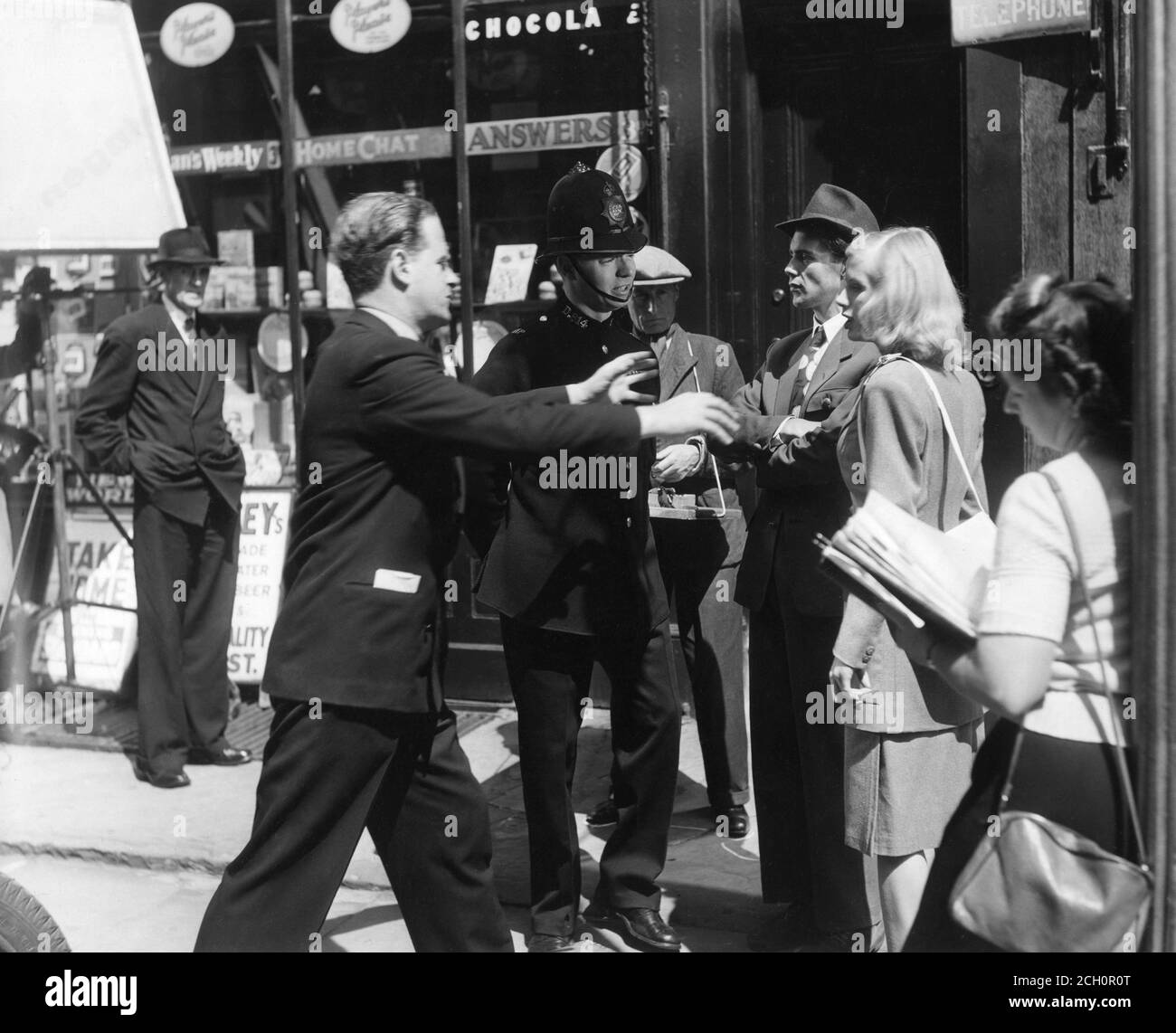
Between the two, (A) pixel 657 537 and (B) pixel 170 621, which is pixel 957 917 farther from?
(B) pixel 170 621

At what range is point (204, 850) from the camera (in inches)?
214

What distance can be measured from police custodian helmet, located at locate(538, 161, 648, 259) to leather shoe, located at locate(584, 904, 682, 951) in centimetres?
205

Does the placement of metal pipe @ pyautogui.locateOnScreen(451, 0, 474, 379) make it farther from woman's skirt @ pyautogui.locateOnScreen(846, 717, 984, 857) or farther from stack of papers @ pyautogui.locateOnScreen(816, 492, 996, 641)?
stack of papers @ pyautogui.locateOnScreen(816, 492, 996, 641)

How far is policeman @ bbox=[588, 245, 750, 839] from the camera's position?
18.1 feet

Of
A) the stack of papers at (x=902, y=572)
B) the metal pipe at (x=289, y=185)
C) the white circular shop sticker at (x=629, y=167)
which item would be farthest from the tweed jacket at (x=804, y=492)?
the metal pipe at (x=289, y=185)

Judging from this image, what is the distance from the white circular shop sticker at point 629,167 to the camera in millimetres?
6508

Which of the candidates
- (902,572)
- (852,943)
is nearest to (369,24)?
(852,943)

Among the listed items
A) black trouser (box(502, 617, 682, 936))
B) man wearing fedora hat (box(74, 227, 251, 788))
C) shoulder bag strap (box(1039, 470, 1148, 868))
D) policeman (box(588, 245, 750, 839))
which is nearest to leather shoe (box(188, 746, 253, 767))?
man wearing fedora hat (box(74, 227, 251, 788))

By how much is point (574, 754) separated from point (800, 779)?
2.34ft

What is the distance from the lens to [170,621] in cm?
638

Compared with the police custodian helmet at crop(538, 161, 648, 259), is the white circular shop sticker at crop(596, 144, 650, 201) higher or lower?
higher

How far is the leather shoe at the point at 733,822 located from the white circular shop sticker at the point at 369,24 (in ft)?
13.1

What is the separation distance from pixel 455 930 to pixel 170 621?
10.6 ft

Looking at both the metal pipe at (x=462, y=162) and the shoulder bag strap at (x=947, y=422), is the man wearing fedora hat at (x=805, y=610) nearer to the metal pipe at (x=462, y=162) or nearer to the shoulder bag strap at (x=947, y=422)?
the shoulder bag strap at (x=947, y=422)
